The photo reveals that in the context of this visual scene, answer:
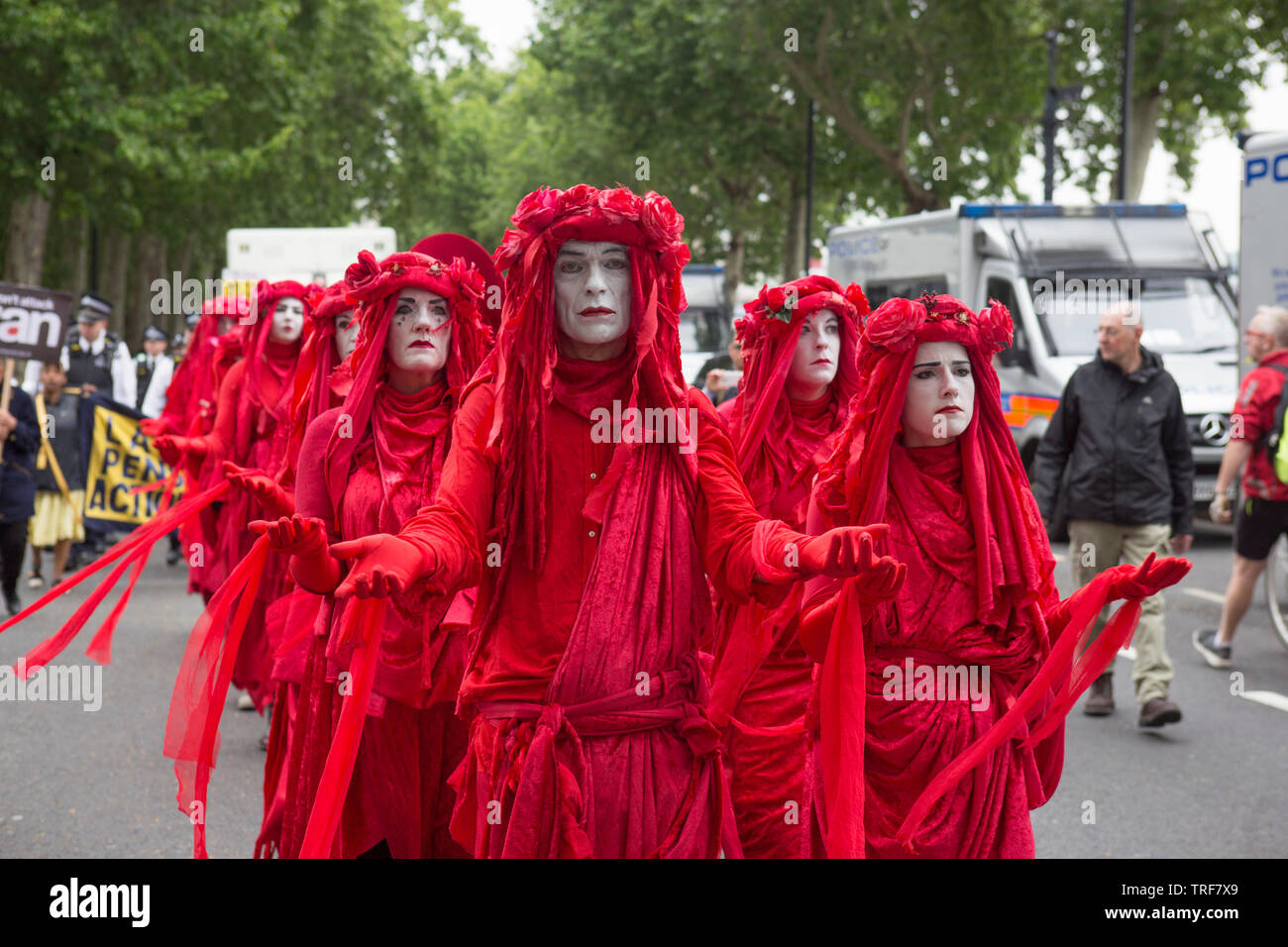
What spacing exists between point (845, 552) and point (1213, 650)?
23.4 ft

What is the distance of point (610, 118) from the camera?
3606 centimetres

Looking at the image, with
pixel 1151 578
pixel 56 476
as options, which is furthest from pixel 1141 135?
pixel 1151 578

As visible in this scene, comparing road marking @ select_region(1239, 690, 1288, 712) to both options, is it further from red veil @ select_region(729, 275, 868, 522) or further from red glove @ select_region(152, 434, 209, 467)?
red glove @ select_region(152, 434, 209, 467)

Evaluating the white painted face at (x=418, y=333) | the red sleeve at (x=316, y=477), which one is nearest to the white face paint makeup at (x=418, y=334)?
the white painted face at (x=418, y=333)

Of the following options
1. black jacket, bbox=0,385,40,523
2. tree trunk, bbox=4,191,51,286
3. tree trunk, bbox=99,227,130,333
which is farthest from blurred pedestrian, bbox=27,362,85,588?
tree trunk, bbox=99,227,130,333

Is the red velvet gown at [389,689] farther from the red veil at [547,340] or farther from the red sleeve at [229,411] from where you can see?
the red sleeve at [229,411]

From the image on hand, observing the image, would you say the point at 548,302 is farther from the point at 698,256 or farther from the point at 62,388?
the point at 698,256

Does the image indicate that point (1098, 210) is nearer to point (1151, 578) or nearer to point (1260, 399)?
point (1260, 399)

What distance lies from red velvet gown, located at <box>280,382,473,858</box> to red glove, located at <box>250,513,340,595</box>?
3.49 ft

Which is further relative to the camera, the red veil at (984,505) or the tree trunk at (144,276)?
the tree trunk at (144,276)

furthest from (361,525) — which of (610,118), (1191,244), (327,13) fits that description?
(610,118)

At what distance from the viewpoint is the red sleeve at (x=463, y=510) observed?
309cm

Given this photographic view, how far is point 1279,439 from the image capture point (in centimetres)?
892

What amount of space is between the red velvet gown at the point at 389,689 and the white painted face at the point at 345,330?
0.73 metres
